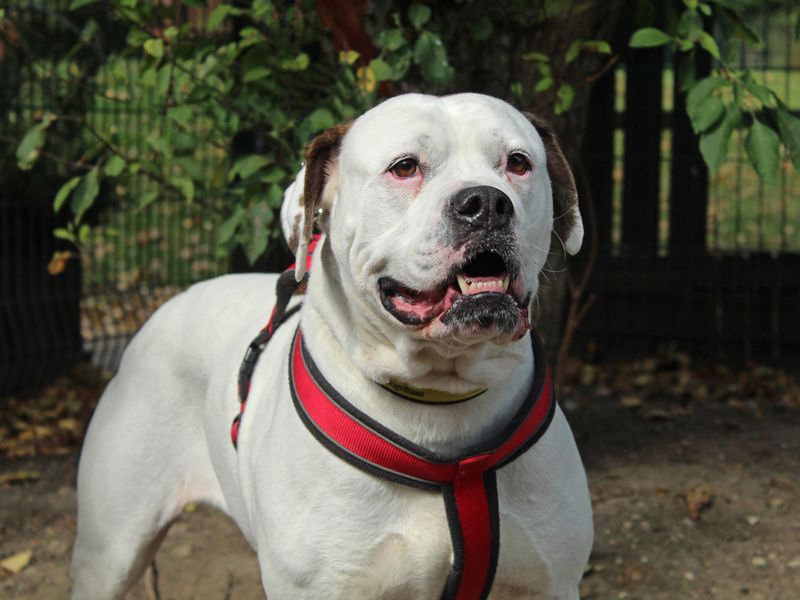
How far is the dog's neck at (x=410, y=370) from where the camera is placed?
259 centimetres

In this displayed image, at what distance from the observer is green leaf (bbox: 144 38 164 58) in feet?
12.4

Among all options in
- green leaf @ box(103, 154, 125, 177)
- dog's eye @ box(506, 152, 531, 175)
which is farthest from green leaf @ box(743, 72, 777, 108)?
green leaf @ box(103, 154, 125, 177)

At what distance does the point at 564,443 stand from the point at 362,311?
1.83 ft

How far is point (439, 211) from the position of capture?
2398 mm

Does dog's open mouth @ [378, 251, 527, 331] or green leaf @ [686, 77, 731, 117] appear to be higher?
green leaf @ [686, 77, 731, 117]

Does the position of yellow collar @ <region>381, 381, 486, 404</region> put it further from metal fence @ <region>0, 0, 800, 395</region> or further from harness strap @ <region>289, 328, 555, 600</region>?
metal fence @ <region>0, 0, 800, 395</region>

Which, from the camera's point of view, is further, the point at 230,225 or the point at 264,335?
the point at 230,225

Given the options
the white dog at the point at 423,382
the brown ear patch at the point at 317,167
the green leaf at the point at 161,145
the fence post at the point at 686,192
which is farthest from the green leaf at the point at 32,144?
the fence post at the point at 686,192

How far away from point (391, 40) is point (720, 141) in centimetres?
102

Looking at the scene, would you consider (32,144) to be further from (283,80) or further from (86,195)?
(283,80)

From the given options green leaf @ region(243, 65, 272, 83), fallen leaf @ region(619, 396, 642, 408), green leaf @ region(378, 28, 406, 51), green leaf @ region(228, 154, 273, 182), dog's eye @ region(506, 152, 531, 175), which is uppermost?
green leaf @ region(378, 28, 406, 51)

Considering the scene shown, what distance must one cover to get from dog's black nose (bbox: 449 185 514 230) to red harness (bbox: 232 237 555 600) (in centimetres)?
49

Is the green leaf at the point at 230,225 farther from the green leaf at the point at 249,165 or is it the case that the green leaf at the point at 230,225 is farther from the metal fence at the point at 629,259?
the metal fence at the point at 629,259

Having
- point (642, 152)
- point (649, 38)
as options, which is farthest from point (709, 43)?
point (642, 152)
